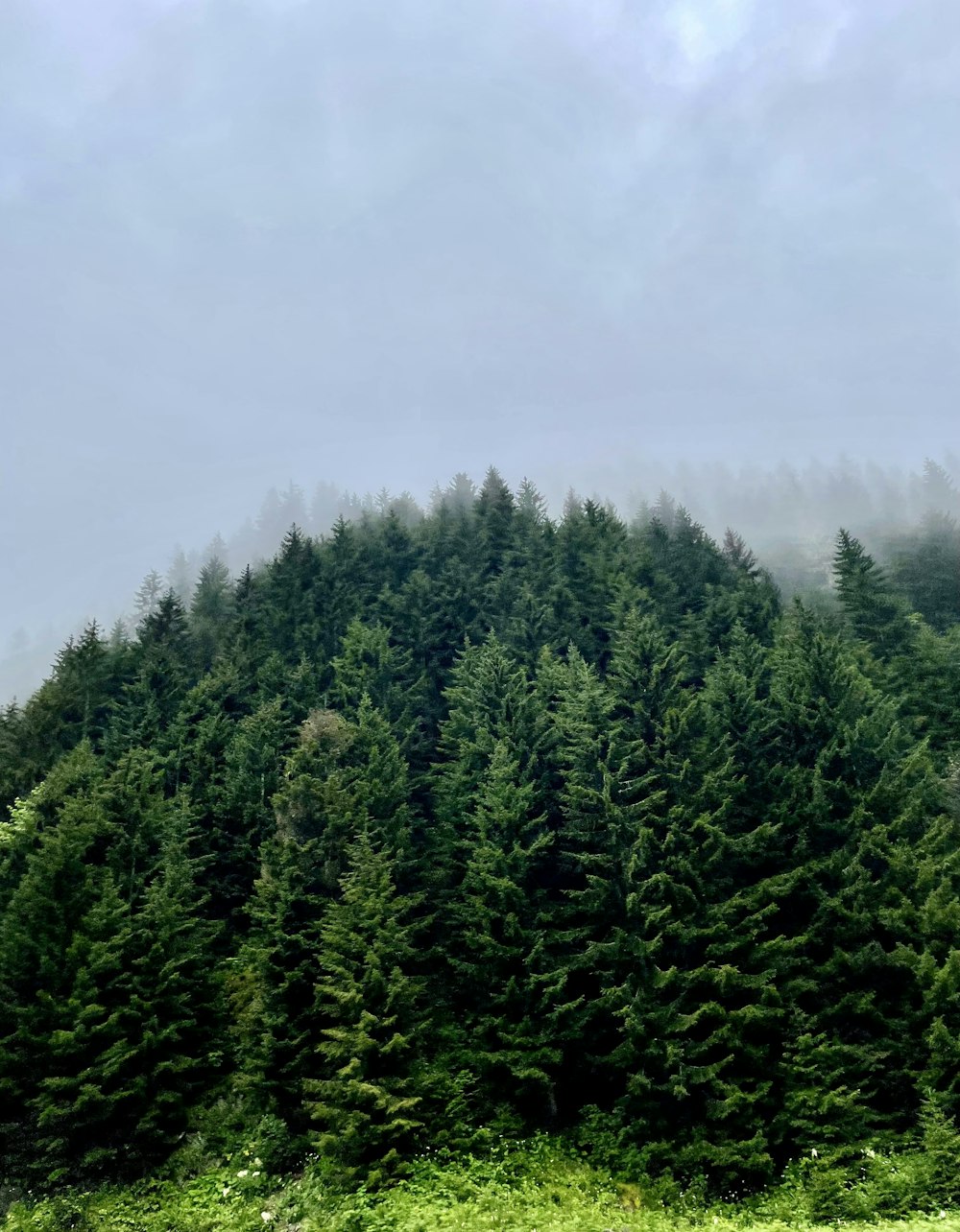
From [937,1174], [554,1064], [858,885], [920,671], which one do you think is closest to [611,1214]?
[554,1064]

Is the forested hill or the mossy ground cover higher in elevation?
the forested hill

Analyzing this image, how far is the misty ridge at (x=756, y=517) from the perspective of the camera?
304 feet

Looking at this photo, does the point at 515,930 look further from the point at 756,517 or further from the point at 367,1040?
the point at 756,517

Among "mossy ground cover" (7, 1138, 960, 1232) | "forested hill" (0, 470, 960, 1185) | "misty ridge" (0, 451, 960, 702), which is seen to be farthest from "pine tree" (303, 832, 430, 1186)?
"misty ridge" (0, 451, 960, 702)

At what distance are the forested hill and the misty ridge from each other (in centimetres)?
4036

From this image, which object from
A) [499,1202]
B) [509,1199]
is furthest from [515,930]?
[499,1202]

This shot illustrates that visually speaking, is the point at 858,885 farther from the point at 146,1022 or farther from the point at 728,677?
the point at 146,1022

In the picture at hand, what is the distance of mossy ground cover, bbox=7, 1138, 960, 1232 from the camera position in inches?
674

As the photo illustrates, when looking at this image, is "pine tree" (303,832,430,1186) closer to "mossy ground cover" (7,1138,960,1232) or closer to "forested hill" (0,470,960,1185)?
"forested hill" (0,470,960,1185)

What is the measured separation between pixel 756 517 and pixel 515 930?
500ft

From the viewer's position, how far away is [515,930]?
967 inches

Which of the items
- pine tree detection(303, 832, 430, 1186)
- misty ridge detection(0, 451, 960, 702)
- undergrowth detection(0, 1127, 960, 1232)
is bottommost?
undergrowth detection(0, 1127, 960, 1232)

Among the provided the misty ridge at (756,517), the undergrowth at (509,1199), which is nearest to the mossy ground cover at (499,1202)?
the undergrowth at (509,1199)

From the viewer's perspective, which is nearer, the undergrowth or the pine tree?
the undergrowth
